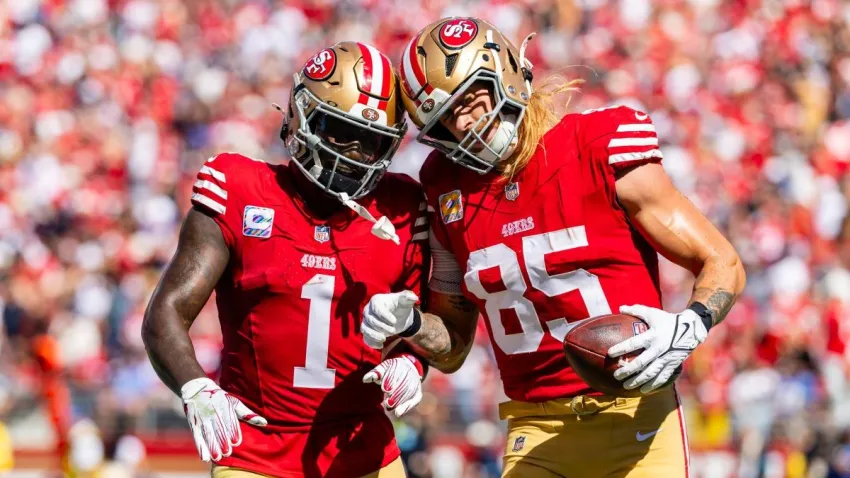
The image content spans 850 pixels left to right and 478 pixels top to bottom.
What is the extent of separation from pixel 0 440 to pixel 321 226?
438cm

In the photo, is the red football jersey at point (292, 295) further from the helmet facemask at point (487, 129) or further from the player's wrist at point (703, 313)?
the player's wrist at point (703, 313)

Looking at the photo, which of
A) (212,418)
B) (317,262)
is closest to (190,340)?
(212,418)

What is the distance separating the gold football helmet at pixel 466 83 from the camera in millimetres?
3898

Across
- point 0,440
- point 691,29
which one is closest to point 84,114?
point 0,440

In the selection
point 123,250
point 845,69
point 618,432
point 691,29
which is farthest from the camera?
point 691,29

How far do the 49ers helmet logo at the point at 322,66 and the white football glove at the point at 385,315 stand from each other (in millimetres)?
787

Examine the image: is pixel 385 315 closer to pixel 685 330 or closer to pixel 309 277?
pixel 309 277

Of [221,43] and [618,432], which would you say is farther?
[221,43]

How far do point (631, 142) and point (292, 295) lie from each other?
3.91 ft

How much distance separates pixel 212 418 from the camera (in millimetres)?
3652

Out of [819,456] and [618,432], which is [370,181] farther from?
[819,456]

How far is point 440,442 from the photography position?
8.42 meters

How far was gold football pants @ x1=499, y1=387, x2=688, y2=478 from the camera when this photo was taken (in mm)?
3789

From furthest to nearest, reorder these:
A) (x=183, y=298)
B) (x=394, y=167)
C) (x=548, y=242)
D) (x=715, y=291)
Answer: (x=394, y=167) < (x=183, y=298) < (x=548, y=242) < (x=715, y=291)
